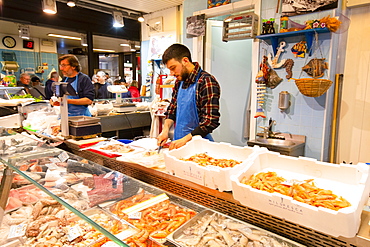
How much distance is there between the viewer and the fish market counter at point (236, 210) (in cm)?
106

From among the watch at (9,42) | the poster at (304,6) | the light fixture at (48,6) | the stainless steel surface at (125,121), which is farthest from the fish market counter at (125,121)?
the watch at (9,42)

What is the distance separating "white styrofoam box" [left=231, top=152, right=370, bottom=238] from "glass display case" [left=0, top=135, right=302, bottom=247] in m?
0.13

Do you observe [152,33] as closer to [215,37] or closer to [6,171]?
[215,37]

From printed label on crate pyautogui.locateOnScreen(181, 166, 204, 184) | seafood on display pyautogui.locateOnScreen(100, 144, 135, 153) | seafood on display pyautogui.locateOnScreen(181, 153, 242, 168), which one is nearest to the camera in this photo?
printed label on crate pyautogui.locateOnScreen(181, 166, 204, 184)

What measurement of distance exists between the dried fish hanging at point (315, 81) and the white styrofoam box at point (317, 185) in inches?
82.3

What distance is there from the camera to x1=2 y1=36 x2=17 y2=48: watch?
10.5 meters

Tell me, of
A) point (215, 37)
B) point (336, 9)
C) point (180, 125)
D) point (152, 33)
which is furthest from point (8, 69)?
point (336, 9)

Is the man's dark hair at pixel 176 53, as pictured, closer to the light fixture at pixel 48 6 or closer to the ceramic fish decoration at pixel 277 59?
the ceramic fish decoration at pixel 277 59

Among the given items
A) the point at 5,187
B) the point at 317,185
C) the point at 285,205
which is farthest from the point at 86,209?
the point at 317,185

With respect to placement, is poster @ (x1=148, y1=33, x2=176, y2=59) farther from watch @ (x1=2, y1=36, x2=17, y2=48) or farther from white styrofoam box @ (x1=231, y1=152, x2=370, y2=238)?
watch @ (x1=2, y1=36, x2=17, y2=48)

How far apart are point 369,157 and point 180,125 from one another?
2.65m

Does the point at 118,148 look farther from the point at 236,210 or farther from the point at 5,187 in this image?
the point at 236,210

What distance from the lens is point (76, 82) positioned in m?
3.84

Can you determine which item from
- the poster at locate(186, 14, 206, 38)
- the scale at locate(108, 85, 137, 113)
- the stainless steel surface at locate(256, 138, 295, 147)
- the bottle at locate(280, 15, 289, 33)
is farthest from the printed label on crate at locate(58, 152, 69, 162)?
the scale at locate(108, 85, 137, 113)
